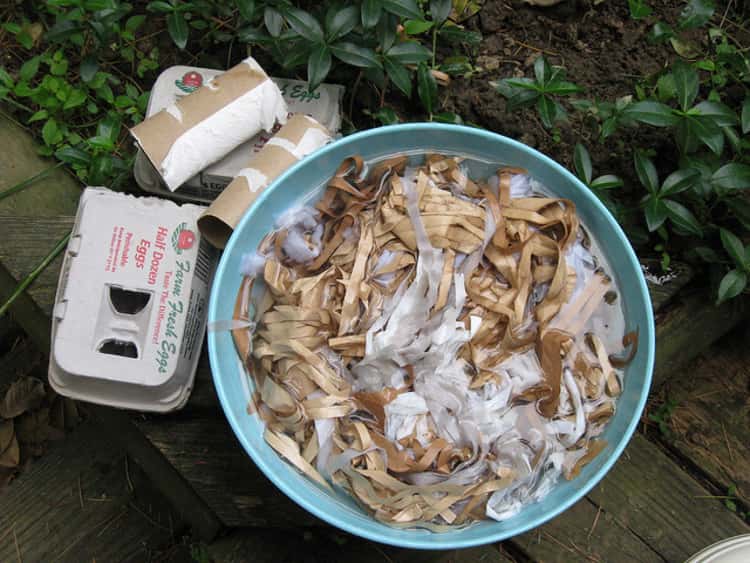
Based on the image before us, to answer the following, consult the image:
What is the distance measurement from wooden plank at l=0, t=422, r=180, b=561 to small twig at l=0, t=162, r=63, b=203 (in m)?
0.43

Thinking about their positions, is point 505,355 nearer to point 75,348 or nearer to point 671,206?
point 671,206

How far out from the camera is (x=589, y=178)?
3.29ft

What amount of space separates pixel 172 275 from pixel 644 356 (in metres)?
0.61

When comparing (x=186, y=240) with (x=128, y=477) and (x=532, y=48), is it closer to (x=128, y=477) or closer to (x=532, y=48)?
(x=128, y=477)

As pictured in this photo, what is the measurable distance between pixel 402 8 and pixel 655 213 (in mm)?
453

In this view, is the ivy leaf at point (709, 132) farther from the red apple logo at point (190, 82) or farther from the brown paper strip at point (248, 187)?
the red apple logo at point (190, 82)

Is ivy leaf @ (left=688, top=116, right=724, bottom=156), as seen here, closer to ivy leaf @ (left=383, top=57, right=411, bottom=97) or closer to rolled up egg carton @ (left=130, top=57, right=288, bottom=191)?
ivy leaf @ (left=383, top=57, right=411, bottom=97)

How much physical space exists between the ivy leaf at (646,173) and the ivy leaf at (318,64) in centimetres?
47

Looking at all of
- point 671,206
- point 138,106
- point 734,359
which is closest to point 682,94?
point 671,206

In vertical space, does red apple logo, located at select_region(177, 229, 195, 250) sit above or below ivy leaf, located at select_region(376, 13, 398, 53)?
below

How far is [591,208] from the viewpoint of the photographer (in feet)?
2.86

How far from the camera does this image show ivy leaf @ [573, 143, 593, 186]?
997mm

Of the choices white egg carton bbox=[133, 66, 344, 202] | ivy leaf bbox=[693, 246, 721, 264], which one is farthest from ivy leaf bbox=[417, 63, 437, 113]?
ivy leaf bbox=[693, 246, 721, 264]

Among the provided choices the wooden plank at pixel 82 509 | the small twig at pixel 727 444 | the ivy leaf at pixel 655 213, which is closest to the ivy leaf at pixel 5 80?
the wooden plank at pixel 82 509
